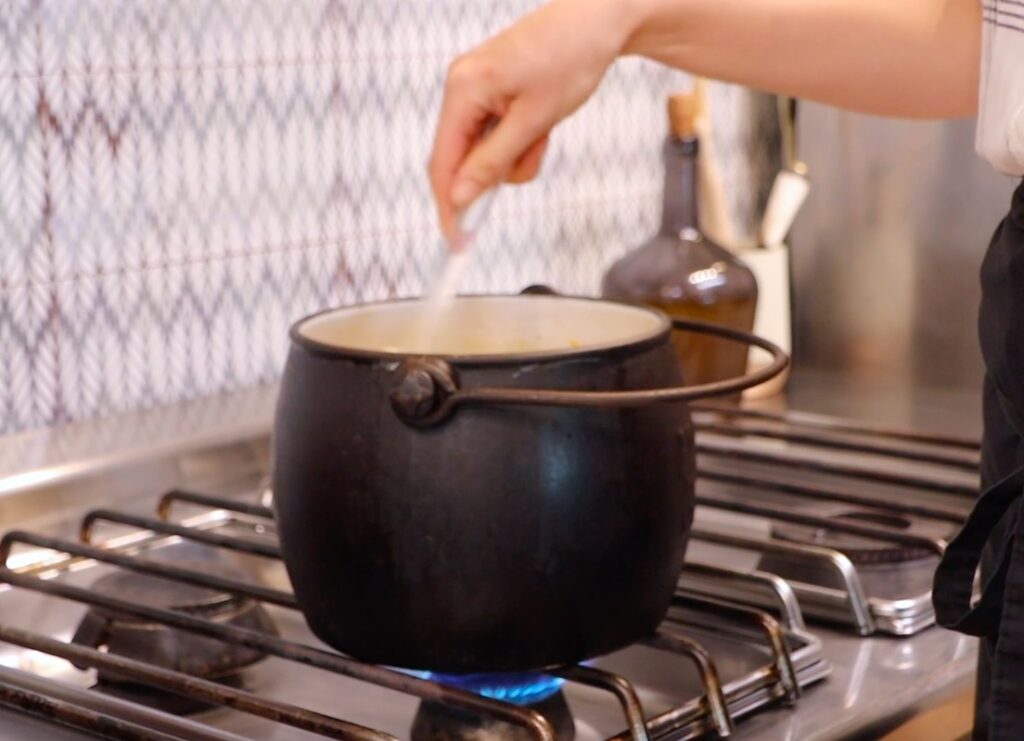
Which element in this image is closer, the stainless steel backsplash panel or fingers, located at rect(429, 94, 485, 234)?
fingers, located at rect(429, 94, 485, 234)

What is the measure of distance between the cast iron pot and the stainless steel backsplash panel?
75 centimetres

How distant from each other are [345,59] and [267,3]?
8 centimetres

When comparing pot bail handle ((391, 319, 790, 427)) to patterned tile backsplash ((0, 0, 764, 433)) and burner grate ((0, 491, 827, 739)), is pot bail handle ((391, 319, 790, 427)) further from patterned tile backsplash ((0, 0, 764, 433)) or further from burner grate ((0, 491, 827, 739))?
patterned tile backsplash ((0, 0, 764, 433))

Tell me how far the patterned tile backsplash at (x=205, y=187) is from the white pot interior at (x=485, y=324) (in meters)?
0.36

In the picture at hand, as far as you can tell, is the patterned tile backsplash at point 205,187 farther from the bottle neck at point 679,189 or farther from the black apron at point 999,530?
the black apron at point 999,530

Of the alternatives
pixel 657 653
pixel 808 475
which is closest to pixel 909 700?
pixel 657 653

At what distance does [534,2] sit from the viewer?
1310 mm

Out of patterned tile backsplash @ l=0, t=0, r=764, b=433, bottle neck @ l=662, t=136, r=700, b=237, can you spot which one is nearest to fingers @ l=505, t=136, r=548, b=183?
patterned tile backsplash @ l=0, t=0, r=764, b=433

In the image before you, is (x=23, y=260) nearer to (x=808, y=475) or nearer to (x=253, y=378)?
(x=253, y=378)

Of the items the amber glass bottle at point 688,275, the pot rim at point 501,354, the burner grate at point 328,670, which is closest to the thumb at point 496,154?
the pot rim at point 501,354

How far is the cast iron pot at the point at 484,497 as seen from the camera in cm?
61

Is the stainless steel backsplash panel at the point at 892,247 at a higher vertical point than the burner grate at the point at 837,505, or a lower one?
higher

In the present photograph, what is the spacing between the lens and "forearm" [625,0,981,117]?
0.76 m

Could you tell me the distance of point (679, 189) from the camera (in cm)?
125
